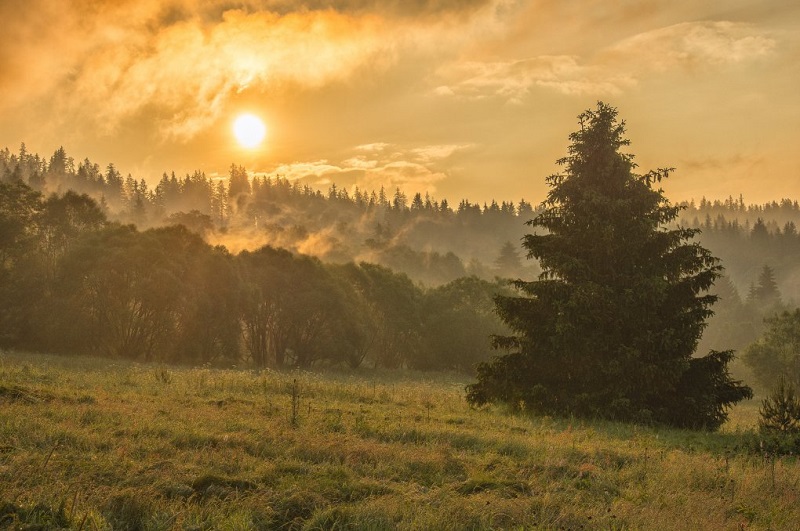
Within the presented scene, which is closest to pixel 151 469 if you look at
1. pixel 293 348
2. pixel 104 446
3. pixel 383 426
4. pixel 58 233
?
pixel 104 446

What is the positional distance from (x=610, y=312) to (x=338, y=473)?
41.2 feet

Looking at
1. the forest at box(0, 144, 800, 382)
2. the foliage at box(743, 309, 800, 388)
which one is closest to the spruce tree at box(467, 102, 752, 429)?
the forest at box(0, 144, 800, 382)

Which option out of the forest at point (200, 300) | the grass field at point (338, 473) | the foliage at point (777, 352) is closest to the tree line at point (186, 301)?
the forest at point (200, 300)

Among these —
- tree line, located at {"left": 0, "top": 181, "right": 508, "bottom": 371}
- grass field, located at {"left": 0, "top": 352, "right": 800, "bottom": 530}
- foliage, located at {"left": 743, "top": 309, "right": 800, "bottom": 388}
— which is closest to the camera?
grass field, located at {"left": 0, "top": 352, "right": 800, "bottom": 530}

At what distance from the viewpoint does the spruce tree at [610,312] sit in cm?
1830

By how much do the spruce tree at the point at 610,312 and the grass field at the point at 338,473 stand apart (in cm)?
351

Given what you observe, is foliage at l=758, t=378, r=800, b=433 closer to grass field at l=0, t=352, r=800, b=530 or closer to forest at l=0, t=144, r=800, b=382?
grass field at l=0, t=352, r=800, b=530

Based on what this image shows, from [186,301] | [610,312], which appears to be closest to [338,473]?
[610,312]

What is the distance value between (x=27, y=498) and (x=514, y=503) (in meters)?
5.98

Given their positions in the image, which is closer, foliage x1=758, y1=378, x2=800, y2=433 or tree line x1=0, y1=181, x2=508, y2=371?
foliage x1=758, y1=378, x2=800, y2=433

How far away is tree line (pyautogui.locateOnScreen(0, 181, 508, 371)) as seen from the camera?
42344mm

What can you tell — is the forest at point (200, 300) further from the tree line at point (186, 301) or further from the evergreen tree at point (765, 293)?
the evergreen tree at point (765, 293)

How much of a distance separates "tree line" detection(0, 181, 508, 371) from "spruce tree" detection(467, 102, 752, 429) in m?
31.5

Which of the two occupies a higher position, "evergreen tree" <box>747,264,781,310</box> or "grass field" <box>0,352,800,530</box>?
"evergreen tree" <box>747,264,781,310</box>
